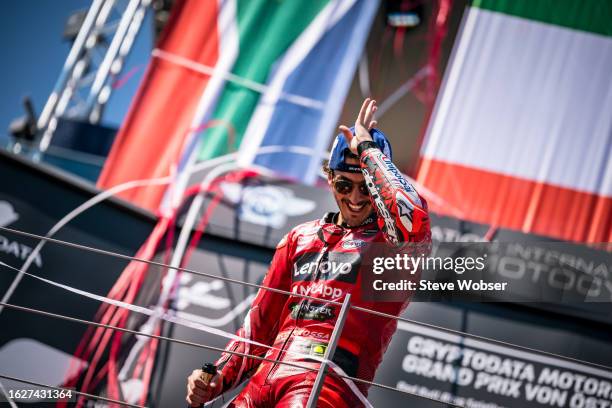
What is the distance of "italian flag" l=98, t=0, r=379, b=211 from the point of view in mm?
4711

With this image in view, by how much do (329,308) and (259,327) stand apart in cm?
25

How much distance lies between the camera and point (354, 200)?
1992mm

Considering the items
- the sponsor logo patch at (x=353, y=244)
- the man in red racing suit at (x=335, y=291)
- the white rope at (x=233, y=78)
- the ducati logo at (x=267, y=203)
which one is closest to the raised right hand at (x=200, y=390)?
the man in red racing suit at (x=335, y=291)

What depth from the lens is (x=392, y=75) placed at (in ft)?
16.6

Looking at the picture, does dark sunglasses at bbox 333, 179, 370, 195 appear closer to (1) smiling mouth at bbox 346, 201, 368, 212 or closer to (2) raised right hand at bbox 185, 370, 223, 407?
(1) smiling mouth at bbox 346, 201, 368, 212

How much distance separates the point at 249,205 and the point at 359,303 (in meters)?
2.50

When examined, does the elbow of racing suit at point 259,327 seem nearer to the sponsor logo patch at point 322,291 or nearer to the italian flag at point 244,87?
the sponsor logo patch at point 322,291

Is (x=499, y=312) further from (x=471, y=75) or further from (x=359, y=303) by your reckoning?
(x=359, y=303)

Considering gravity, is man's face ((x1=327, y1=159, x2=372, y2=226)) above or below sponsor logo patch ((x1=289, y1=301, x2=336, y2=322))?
above

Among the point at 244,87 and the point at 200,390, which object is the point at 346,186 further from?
the point at 244,87

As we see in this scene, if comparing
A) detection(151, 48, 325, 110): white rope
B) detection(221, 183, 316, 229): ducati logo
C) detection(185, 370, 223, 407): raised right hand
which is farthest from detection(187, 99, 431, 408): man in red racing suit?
detection(151, 48, 325, 110): white rope

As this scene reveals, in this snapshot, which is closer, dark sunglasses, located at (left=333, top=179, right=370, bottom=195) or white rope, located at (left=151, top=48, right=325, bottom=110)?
dark sunglasses, located at (left=333, top=179, right=370, bottom=195)

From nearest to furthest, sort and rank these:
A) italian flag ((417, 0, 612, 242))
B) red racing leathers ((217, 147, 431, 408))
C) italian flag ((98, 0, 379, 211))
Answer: red racing leathers ((217, 147, 431, 408))
italian flag ((417, 0, 612, 242))
italian flag ((98, 0, 379, 211))

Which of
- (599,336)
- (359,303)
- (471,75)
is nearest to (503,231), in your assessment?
(599,336)
